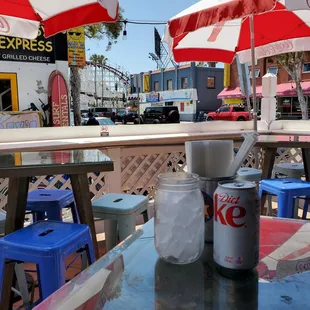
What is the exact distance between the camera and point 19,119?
732 centimetres

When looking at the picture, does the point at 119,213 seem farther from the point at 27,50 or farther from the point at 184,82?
the point at 184,82

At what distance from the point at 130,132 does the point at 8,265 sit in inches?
96.5

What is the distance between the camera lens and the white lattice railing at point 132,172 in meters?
3.42

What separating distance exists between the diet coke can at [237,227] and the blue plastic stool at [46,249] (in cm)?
84

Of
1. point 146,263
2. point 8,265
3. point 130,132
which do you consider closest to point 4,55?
point 130,132

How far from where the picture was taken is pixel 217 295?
77 cm

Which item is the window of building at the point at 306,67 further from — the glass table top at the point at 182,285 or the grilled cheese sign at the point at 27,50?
the glass table top at the point at 182,285

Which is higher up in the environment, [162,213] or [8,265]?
[162,213]

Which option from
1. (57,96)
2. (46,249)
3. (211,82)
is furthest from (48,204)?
(211,82)

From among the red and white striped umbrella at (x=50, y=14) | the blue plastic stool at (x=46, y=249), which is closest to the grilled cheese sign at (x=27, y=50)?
the red and white striped umbrella at (x=50, y=14)

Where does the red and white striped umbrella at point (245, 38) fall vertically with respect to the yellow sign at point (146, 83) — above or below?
below

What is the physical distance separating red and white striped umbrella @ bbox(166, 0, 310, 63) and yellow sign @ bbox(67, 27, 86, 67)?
6.67 m

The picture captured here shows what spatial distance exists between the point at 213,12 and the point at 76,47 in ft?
26.7

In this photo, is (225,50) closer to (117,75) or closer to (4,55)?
(4,55)
